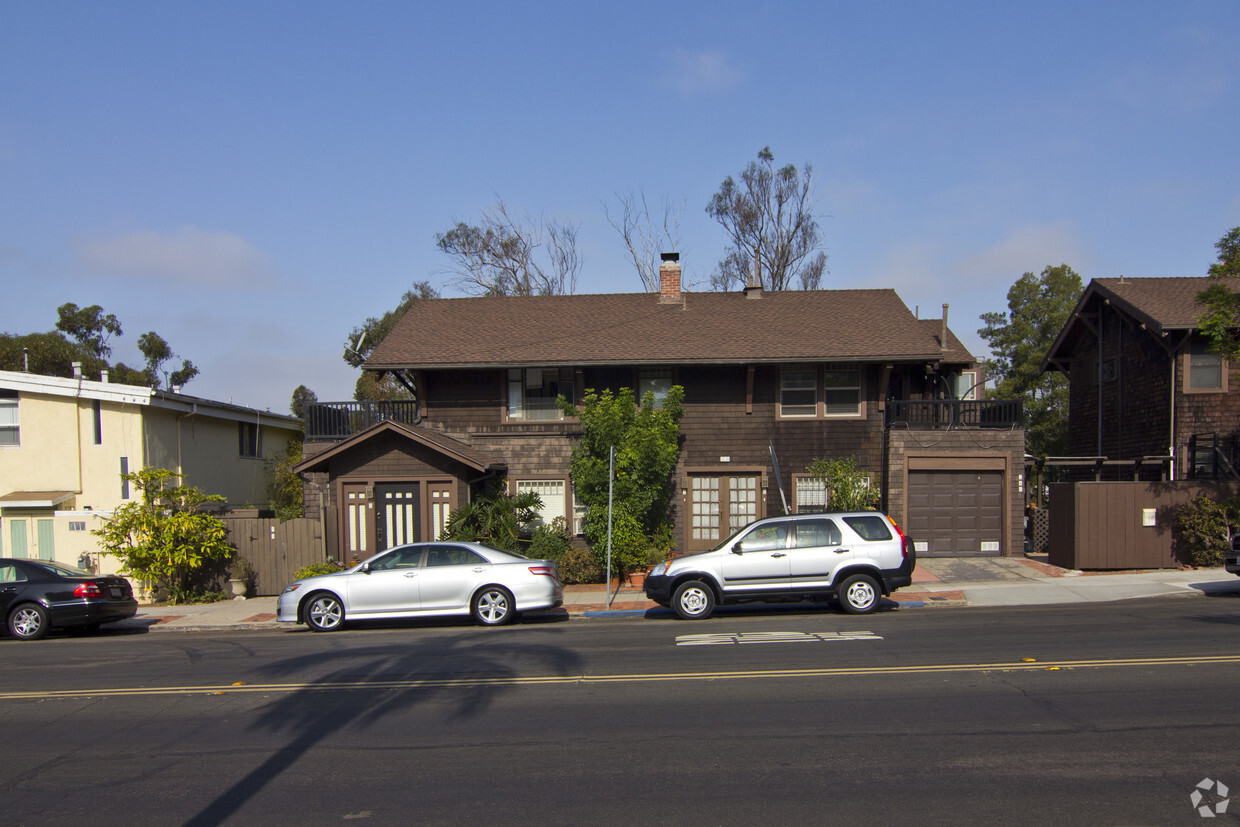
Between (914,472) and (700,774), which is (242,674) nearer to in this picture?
(700,774)

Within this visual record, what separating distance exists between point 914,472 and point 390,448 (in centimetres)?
1187

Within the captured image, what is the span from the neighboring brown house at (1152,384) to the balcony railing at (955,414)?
317 cm

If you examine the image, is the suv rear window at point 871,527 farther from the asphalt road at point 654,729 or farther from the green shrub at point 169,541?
the green shrub at point 169,541

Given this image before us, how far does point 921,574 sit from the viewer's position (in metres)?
17.9

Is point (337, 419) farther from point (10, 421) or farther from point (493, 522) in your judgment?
point (10, 421)

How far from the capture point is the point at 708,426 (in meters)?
20.8

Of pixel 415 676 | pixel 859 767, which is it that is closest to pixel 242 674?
pixel 415 676

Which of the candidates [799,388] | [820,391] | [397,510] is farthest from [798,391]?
[397,510]

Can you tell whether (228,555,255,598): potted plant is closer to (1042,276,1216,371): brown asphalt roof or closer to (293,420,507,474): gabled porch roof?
(293,420,507,474): gabled porch roof

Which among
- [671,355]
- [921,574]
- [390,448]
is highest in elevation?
[671,355]

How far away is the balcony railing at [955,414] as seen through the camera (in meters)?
19.8

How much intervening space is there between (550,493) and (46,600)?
10.1m

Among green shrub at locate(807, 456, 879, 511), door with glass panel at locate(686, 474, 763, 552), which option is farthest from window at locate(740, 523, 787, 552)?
door with glass panel at locate(686, 474, 763, 552)

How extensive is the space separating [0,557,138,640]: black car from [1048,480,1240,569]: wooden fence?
60.9 feet
